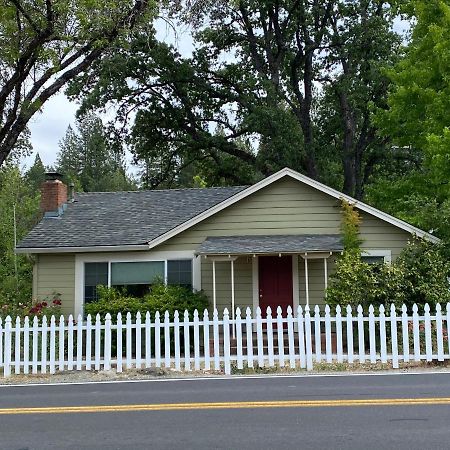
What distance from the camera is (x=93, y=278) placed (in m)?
17.4

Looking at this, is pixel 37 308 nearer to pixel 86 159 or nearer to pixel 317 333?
pixel 317 333

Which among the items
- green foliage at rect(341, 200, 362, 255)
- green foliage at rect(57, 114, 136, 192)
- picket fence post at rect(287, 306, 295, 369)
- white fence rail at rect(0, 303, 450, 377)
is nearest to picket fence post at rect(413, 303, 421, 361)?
white fence rail at rect(0, 303, 450, 377)

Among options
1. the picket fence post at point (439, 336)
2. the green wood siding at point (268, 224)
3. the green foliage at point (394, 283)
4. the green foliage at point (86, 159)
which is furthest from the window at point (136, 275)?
Result: the green foliage at point (86, 159)

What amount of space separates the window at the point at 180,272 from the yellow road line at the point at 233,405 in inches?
348

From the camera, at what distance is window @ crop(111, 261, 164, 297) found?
1711cm

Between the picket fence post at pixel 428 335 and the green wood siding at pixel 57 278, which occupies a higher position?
the green wood siding at pixel 57 278

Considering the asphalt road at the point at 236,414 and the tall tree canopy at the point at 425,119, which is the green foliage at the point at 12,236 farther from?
the tall tree canopy at the point at 425,119

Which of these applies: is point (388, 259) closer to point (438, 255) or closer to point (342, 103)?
point (438, 255)

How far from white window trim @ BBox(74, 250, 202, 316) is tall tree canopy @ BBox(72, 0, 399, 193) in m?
12.3

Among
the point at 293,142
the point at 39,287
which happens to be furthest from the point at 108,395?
the point at 293,142

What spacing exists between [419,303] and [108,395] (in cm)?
814

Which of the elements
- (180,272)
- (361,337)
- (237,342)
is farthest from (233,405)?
(180,272)

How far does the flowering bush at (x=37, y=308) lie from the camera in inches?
627

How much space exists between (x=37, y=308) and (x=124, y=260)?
2748mm
